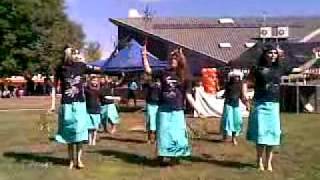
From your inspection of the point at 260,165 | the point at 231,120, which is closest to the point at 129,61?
the point at 231,120

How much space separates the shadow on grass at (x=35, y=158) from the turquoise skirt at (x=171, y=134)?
1.85 m

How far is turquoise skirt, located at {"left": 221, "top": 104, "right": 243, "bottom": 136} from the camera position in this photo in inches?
632

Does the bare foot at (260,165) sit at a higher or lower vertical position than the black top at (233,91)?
lower

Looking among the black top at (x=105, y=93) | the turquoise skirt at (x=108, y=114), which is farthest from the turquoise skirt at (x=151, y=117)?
the turquoise skirt at (x=108, y=114)

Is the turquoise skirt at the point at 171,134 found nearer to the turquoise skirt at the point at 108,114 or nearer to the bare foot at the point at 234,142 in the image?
the bare foot at the point at 234,142

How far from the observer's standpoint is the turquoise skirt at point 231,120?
1605 centimetres

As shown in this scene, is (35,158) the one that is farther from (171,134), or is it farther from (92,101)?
(171,134)

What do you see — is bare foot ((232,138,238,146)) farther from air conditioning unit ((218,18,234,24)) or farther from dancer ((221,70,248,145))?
air conditioning unit ((218,18,234,24))

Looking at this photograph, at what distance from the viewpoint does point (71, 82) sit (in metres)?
11.4

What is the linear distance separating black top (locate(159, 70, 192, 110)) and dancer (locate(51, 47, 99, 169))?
129 cm

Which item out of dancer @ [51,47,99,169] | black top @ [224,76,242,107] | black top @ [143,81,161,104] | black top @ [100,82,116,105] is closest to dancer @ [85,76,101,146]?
black top @ [143,81,161,104]

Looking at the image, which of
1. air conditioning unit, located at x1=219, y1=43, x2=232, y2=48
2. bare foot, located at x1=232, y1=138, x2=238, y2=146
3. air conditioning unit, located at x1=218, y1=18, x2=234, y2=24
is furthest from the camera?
air conditioning unit, located at x1=218, y1=18, x2=234, y2=24

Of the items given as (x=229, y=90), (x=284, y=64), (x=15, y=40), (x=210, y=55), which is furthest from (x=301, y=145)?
(x=15, y=40)

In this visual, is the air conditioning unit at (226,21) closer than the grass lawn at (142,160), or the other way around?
the grass lawn at (142,160)
